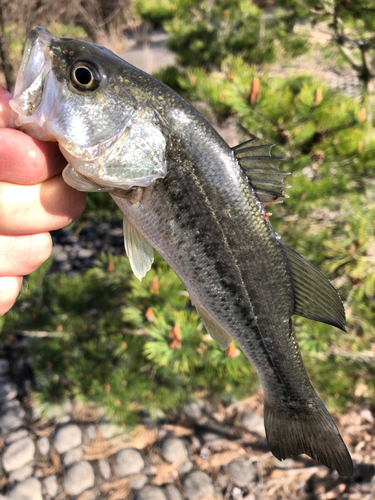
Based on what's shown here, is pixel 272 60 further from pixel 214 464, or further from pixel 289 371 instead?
pixel 214 464

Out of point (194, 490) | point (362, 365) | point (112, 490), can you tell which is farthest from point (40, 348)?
point (362, 365)

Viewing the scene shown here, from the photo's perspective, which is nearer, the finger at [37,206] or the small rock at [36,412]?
the finger at [37,206]

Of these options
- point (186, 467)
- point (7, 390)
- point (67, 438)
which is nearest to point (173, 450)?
point (186, 467)

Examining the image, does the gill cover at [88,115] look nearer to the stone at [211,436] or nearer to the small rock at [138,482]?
the small rock at [138,482]

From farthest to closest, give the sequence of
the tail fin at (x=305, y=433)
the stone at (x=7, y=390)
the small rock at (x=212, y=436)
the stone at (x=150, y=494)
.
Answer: the stone at (x=7, y=390)
the small rock at (x=212, y=436)
the stone at (x=150, y=494)
the tail fin at (x=305, y=433)

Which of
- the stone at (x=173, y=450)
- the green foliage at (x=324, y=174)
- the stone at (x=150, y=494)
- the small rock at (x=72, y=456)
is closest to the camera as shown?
the green foliage at (x=324, y=174)

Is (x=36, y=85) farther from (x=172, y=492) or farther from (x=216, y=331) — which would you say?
(x=172, y=492)

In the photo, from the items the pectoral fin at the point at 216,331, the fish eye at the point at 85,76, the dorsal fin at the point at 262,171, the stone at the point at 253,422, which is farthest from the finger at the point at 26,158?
the stone at the point at 253,422

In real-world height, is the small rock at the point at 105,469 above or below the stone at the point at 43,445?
below
